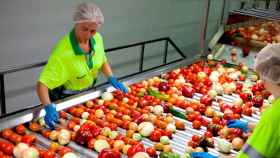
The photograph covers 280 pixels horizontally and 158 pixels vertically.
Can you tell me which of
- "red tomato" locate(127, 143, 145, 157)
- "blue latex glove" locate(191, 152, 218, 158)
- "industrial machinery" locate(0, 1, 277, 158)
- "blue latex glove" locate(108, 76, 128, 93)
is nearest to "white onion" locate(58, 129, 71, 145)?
"industrial machinery" locate(0, 1, 277, 158)

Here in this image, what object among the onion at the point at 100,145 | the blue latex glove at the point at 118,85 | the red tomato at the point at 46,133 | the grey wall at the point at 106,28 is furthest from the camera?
the grey wall at the point at 106,28

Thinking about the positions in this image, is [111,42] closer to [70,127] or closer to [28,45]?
[28,45]

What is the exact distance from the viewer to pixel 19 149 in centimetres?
235

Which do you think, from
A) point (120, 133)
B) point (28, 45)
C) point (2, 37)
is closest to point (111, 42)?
point (28, 45)

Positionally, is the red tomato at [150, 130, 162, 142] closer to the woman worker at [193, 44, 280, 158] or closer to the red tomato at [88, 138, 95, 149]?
the red tomato at [88, 138, 95, 149]

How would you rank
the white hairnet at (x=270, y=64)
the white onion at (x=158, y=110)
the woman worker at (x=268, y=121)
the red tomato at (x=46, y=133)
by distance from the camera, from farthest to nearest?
1. the white onion at (x=158, y=110)
2. the red tomato at (x=46, y=133)
3. the white hairnet at (x=270, y=64)
4. the woman worker at (x=268, y=121)

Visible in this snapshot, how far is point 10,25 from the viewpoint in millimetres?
4328

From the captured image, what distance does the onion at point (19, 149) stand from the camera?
2340 millimetres

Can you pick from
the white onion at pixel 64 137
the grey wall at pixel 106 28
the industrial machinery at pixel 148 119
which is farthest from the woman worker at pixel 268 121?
the grey wall at pixel 106 28

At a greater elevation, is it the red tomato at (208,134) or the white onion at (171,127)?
the white onion at (171,127)

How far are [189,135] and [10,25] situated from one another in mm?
2603

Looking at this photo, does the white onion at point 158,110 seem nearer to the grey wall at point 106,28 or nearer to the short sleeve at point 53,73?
the short sleeve at point 53,73

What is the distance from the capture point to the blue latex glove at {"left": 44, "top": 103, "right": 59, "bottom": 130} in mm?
2676

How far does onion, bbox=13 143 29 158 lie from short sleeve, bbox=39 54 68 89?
0.68 metres
